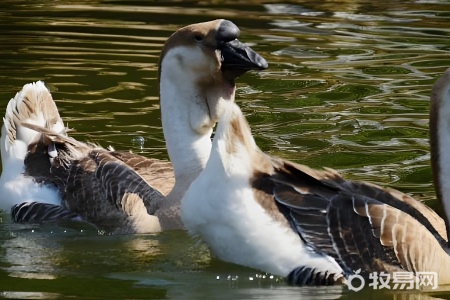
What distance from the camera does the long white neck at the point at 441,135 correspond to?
293 inches

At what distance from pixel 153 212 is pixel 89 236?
513 mm

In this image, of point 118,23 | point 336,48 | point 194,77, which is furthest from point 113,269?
point 118,23

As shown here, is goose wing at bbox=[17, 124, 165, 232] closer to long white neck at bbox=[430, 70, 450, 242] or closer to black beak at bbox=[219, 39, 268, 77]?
black beak at bbox=[219, 39, 268, 77]

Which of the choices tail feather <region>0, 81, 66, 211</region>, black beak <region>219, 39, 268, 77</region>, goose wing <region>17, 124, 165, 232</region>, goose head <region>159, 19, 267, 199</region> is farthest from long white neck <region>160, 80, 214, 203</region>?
tail feather <region>0, 81, 66, 211</region>

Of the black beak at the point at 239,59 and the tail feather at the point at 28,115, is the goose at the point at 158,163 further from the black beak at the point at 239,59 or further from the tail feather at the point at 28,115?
the tail feather at the point at 28,115

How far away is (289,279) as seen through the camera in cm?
728

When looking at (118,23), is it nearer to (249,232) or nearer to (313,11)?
(313,11)

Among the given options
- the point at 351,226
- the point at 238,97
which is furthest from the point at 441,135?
the point at 238,97

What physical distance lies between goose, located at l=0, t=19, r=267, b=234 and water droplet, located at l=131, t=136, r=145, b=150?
1451 millimetres

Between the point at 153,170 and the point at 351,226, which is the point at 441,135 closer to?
the point at 351,226

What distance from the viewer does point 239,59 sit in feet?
27.8

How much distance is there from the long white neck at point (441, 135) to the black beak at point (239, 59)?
4.66ft

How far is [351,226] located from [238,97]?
218 inches

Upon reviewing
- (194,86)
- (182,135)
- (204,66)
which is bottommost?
(182,135)
